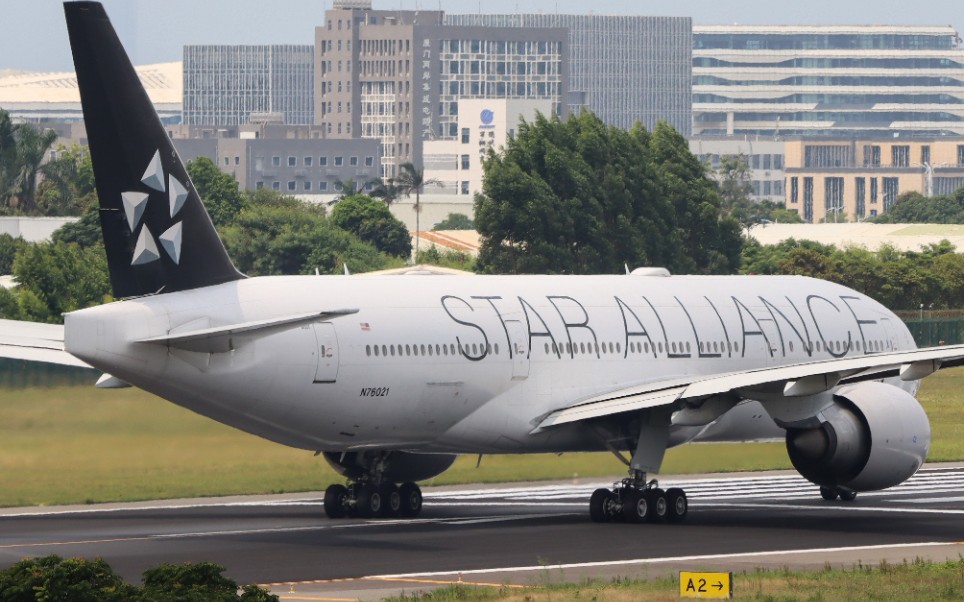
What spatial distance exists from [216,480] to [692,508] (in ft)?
33.4

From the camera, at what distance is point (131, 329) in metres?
31.4

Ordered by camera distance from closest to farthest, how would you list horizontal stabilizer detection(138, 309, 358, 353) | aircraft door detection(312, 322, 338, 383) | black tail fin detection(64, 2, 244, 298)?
horizontal stabilizer detection(138, 309, 358, 353), black tail fin detection(64, 2, 244, 298), aircraft door detection(312, 322, 338, 383)

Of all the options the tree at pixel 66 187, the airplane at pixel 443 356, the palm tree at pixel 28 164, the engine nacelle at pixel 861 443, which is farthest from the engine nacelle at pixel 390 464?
the palm tree at pixel 28 164

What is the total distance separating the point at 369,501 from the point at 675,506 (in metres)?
5.77

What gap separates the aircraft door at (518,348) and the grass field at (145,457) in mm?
4743

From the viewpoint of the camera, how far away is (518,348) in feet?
122

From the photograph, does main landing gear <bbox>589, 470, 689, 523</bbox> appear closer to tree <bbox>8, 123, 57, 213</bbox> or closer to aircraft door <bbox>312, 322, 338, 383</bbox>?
aircraft door <bbox>312, 322, 338, 383</bbox>

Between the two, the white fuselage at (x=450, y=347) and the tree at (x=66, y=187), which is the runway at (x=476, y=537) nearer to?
the white fuselage at (x=450, y=347)

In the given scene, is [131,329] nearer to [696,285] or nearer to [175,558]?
[175,558]

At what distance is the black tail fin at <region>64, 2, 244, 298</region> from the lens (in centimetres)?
3161

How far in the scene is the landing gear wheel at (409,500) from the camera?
3816cm

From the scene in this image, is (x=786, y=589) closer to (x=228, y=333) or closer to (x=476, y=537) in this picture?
(x=476, y=537)

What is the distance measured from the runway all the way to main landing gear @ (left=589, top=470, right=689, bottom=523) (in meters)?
0.27

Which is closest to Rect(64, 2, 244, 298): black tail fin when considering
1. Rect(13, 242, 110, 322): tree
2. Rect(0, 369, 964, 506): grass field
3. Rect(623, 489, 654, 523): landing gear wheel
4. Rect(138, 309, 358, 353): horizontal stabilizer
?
Rect(138, 309, 358, 353): horizontal stabilizer
